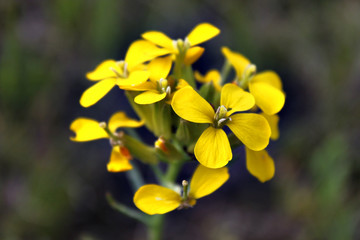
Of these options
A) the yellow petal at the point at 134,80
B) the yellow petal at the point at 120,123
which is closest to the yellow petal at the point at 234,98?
the yellow petal at the point at 134,80

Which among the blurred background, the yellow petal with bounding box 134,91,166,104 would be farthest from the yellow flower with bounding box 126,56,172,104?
the blurred background

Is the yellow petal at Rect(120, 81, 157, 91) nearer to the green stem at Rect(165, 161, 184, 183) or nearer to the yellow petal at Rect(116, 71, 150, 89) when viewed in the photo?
the yellow petal at Rect(116, 71, 150, 89)

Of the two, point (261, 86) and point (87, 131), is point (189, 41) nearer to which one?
point (261, 86)

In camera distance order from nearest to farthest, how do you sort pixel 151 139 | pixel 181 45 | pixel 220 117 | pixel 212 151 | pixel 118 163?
pixel 212 151, pixel 220 117, pixel 118 163, pixel 181 45, pixel 151 139

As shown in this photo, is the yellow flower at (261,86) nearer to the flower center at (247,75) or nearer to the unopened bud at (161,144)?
the flower center at (247,75)

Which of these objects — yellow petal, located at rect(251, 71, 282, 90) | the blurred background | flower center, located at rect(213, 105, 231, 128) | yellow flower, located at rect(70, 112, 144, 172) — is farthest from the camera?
the blurred background

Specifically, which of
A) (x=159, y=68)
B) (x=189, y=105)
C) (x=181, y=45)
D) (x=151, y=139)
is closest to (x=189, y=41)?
(x=181, y=45)
